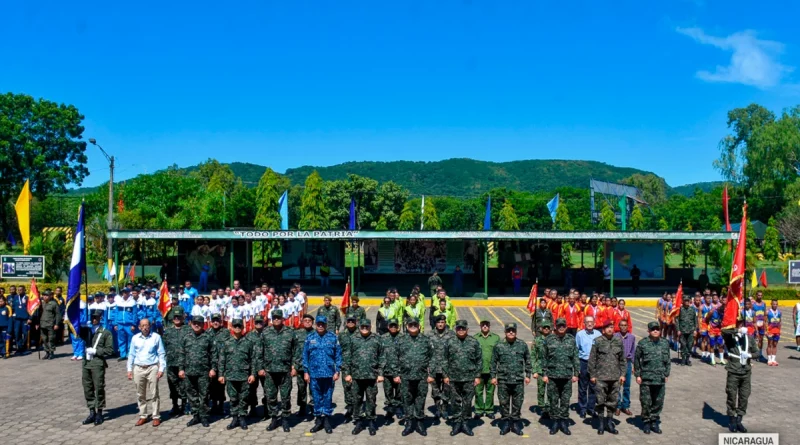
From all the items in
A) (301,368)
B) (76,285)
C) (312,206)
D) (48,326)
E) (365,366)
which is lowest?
(48,326)

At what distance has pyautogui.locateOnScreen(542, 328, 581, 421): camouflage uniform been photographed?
29.4 ft

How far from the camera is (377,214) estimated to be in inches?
3236

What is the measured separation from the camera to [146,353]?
9297mm

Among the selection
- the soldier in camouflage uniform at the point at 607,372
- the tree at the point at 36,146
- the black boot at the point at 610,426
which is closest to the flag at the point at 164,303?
the soldier in camouflage uniform at the point at 607,372

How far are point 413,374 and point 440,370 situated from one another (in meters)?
0.57

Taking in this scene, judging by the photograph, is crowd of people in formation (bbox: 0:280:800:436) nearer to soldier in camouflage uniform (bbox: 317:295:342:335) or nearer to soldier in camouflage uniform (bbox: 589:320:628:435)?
soldier in camouflage uniform (bbox: 589:320:628:435)

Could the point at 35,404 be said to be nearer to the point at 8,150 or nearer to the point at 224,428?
the point at 224,428

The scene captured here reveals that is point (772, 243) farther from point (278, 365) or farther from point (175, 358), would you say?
A: point (175, 358)

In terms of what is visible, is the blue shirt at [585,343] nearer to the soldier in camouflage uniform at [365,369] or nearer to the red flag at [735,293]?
the red flag at [735,293]

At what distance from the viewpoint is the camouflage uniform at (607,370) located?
9031mm

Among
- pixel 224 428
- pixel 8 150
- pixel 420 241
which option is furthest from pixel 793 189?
pixel 8 150

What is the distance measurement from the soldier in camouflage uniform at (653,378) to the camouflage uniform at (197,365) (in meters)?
6.41

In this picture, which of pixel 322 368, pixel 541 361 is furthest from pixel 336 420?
pixel 541 361

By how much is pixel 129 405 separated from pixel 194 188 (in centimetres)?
3696
